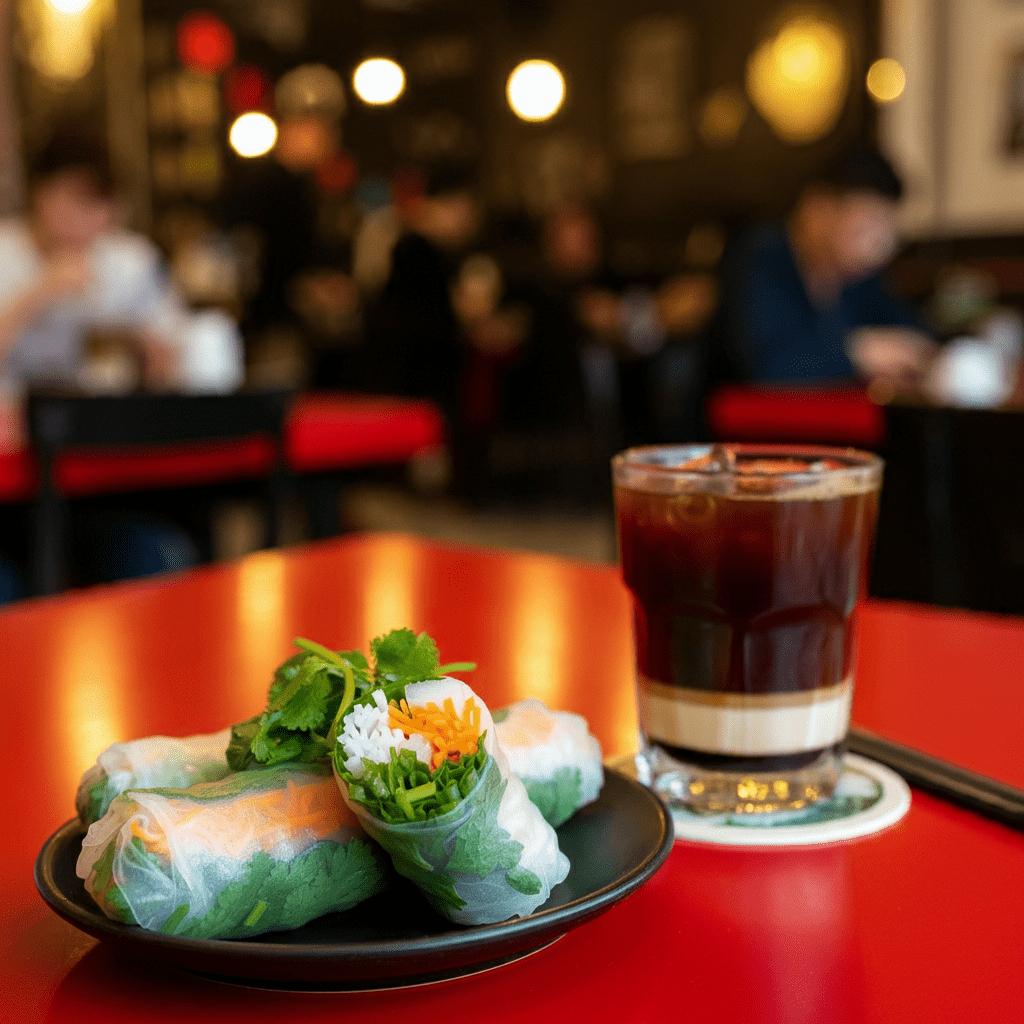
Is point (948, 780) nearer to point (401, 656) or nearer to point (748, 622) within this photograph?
point (748, 622)

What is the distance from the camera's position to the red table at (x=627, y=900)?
15.2 inches

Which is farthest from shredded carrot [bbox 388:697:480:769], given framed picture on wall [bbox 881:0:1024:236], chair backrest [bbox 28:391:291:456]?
framed picture on wall [bbox 881:0:1024:236]

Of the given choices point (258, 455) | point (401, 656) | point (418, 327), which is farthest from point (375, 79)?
point (401, 656)

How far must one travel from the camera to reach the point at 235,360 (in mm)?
2695

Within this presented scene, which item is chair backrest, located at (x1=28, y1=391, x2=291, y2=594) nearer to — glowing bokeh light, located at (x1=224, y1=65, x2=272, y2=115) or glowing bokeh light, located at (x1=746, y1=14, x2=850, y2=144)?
glowing bokeh light, located at (x1=746, y1=14, x2=850, y2=144)

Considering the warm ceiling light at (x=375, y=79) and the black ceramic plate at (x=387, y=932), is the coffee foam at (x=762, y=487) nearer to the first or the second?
the black ceramic plate at (x=387, y=932)

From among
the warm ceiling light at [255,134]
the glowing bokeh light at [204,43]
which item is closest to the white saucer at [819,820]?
the warm ceiling light at [255,134]

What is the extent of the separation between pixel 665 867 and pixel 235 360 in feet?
7.72

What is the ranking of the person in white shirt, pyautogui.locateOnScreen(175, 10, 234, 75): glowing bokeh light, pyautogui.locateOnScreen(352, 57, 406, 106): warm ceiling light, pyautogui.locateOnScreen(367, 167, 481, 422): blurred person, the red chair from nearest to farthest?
the red chair, the person in white shirt, pyautogui.locateOnScreen(352, 57, 406, 106): warm ceiling light, pyautogui.locateOnScreen(367, 167, 481, 422): blurred person, pyautogui.locateOnScreen(175, 10, 234, 75): glowing bokeh light

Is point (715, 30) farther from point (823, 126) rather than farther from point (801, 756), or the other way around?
point (801, 756)

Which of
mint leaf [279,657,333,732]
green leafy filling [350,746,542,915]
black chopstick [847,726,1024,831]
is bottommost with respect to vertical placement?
black chopstick [847,726,1024,831]

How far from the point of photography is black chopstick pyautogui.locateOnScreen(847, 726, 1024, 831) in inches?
20.9

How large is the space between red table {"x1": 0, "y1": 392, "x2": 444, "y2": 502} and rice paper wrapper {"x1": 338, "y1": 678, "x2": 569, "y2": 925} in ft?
5.86

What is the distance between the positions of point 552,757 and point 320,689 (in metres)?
0.10
